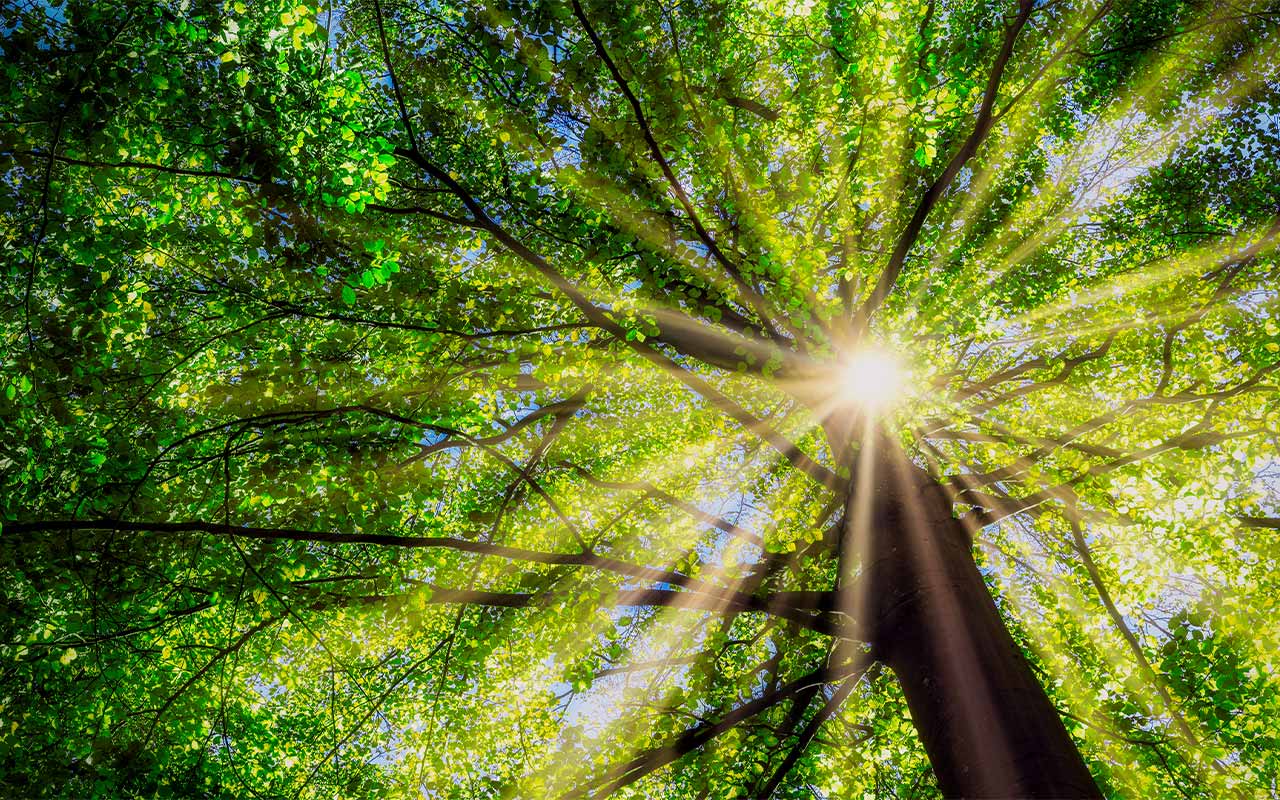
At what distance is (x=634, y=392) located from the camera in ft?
25.2

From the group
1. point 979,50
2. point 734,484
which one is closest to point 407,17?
point 979,50

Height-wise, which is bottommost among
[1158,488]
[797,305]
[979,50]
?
[1158,488]

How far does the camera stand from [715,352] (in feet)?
17.9

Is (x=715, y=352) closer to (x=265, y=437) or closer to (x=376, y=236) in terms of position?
(x=376, y=236)

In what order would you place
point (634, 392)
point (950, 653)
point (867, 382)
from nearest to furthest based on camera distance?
point (950, 653) < point (867, 382) < point (634, 392)

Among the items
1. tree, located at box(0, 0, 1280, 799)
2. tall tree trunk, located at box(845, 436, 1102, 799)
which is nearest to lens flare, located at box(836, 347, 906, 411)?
tree, located at box(0, 0, 1280, 799)

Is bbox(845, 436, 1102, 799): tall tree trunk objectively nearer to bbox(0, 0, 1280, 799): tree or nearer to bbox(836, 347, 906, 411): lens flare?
bbox(0, 0, 1280, 799): tree

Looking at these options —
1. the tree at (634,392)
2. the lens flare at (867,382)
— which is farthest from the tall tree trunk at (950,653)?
the lens flare at (867,382)

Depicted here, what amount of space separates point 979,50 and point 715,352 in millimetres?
3159

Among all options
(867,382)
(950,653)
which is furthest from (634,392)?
(950,653)

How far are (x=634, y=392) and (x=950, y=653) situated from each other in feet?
17.1

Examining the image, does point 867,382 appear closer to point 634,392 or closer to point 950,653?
point 950,653

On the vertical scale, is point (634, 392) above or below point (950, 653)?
above

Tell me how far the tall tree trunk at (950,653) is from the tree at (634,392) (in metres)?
0.02
